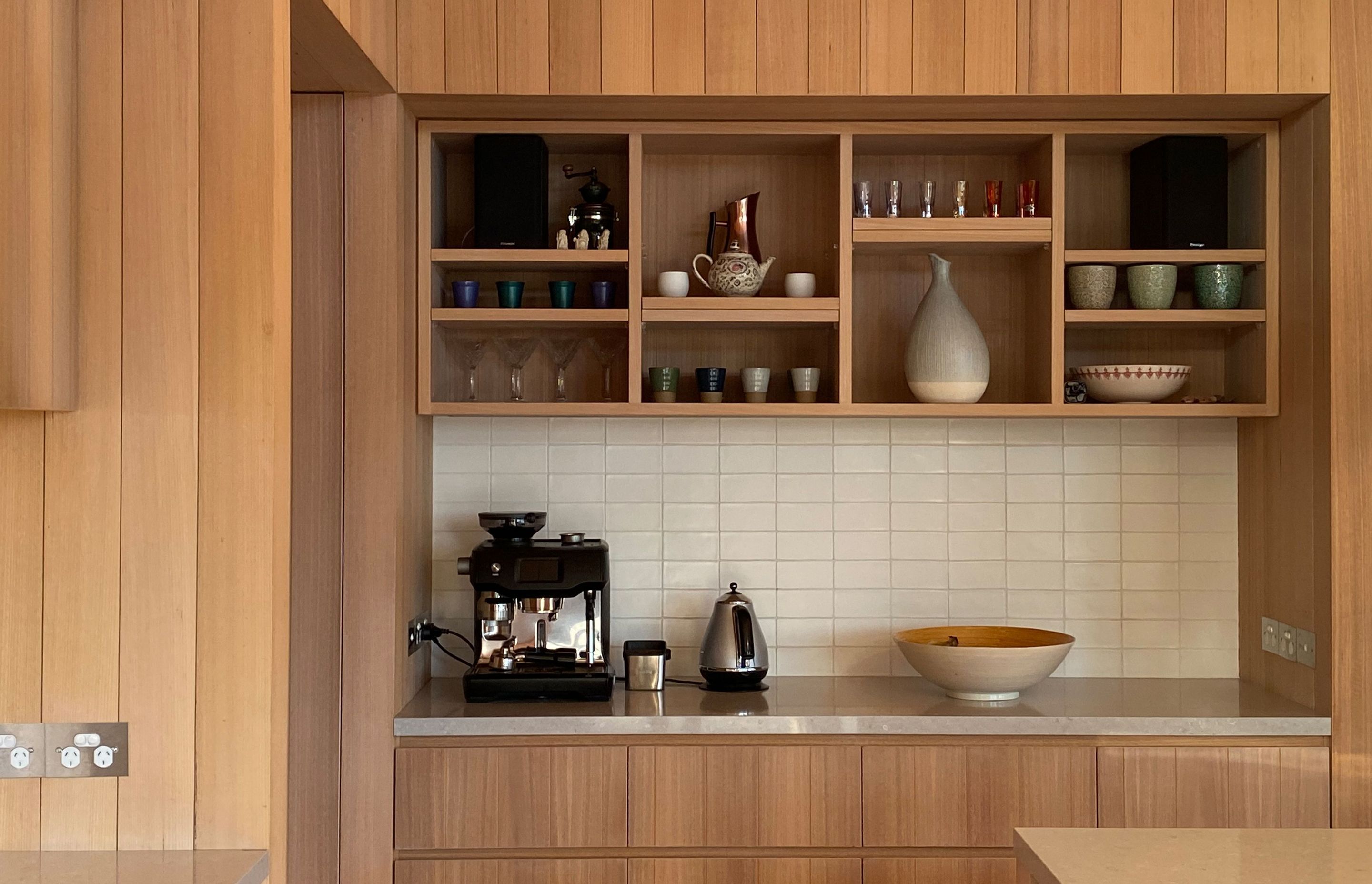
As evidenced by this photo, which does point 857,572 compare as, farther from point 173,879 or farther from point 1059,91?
point 173,879

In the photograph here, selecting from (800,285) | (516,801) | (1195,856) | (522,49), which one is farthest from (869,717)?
(522,49)

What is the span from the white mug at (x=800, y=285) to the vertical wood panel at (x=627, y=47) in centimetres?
57

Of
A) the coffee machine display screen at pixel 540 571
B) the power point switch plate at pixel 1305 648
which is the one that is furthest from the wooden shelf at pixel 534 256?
the power point switch plate at pixel 1305 648

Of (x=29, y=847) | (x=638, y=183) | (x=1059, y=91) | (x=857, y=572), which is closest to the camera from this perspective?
(x=29, y=847)

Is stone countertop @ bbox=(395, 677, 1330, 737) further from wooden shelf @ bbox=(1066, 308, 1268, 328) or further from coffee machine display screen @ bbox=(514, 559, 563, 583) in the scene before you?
wooden shelf @ bbox=(1066, 308, 1268, 328)

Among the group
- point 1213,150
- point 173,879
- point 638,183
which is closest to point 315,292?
point 638,183

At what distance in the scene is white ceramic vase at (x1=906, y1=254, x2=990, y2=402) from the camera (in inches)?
108

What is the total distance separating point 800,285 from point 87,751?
1805 millimetres

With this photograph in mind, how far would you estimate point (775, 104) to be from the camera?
2.65 m

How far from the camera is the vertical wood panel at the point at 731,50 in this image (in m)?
2.60

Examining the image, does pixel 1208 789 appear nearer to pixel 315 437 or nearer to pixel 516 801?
pixel 516 801

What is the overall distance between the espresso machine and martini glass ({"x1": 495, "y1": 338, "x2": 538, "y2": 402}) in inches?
13.4

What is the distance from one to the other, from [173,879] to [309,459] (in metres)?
1.16

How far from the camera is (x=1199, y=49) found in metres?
2.58
